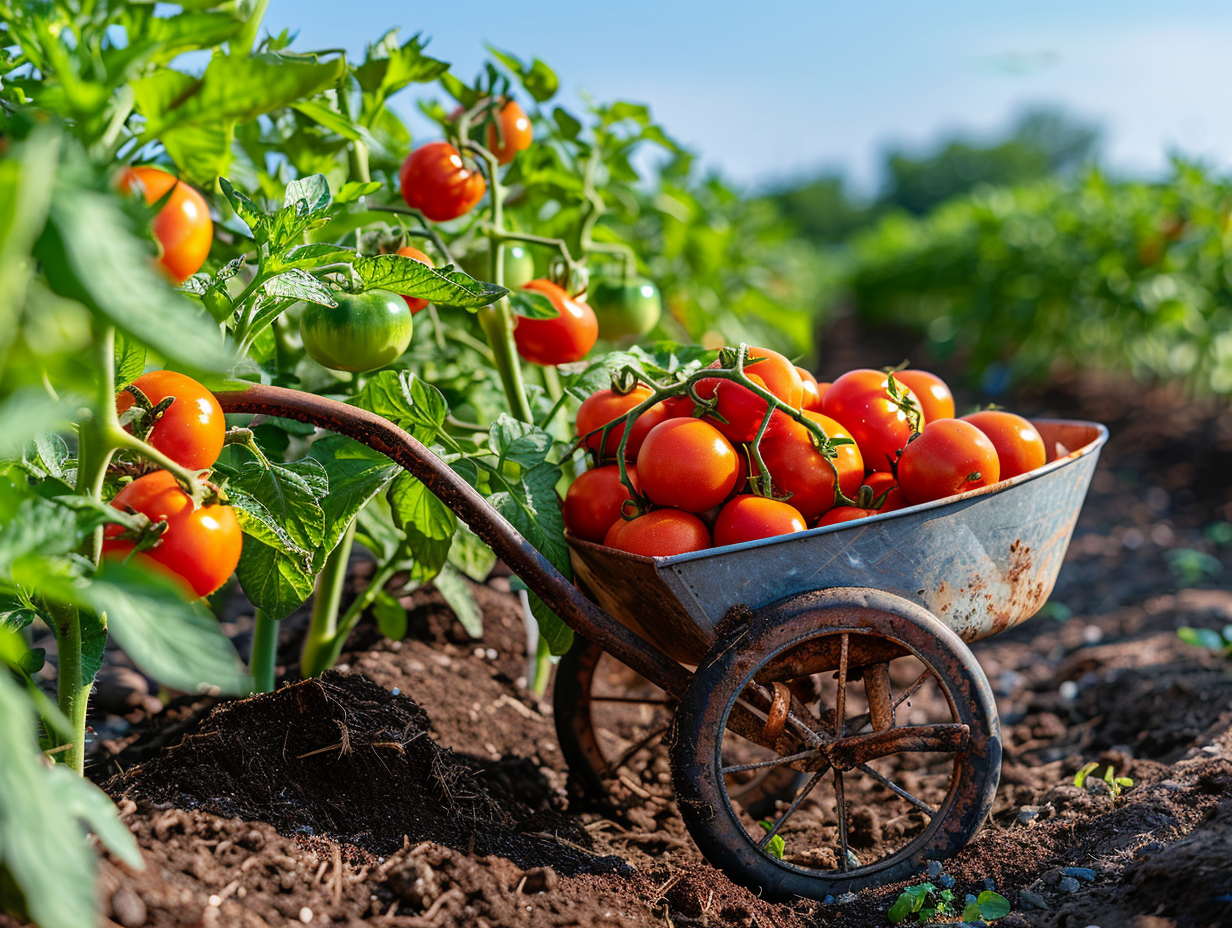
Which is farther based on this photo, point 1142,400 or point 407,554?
point 1142,400

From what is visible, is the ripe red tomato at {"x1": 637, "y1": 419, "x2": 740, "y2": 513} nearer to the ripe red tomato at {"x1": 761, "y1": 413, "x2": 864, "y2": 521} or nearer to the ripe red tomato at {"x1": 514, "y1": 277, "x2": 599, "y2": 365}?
the ripe red tomato at {"x1": 761, "y1": 413, "x2": 864, "y2": 521}

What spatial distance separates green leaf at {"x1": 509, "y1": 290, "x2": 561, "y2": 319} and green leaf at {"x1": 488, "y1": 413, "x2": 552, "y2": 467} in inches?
11.1

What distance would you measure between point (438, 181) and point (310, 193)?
1.72 ft

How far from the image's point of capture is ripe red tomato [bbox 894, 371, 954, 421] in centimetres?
192

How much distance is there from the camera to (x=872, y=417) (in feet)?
5.76

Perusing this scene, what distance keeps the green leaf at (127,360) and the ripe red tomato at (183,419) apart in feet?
0.05

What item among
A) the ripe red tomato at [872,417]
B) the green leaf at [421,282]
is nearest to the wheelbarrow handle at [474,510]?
the green leaf at [421,282]

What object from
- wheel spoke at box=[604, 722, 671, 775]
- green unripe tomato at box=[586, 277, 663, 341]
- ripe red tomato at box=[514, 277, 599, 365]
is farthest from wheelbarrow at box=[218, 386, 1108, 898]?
green unripe tomato at box=[586, 277, 663, 341]

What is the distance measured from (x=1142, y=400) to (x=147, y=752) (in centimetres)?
806

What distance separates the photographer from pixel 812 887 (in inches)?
61.4

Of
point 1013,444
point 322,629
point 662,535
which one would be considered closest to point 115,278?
point 662,535

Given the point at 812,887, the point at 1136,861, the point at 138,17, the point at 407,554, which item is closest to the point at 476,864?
the point at 812,887

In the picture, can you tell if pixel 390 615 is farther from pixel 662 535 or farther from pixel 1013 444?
pixel 1013 444

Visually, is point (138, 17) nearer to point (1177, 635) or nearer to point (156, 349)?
point (156, 349)
